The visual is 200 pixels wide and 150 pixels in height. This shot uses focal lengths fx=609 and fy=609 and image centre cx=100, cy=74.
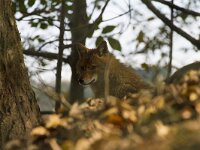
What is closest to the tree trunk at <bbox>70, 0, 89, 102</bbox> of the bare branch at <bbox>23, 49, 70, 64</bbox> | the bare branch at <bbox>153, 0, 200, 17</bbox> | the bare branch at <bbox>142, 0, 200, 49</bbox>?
the bare branch at <bbox>23, 49, 70, 64</bbox>

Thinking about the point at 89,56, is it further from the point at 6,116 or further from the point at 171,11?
the point at 6,116

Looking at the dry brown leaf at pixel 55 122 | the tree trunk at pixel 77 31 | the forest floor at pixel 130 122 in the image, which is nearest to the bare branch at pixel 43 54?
the tree trunk at pixel 77 31

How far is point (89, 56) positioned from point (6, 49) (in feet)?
15.2

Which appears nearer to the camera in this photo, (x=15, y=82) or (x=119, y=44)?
(x=15, y=82)

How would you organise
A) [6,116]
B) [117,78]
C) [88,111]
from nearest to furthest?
[88,111]
[6,116]
[117,78]

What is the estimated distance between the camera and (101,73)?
1109 centimetres

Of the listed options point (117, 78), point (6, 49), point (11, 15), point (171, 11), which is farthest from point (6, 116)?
point (171, 11)

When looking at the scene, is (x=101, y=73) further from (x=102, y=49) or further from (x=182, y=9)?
(x=182, y=9)

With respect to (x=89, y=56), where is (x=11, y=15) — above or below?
above

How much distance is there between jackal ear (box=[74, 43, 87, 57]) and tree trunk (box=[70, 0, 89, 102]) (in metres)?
0.16

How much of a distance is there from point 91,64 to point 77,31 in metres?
0.70

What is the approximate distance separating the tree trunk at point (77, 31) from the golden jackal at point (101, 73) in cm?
22

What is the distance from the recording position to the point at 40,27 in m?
10.9

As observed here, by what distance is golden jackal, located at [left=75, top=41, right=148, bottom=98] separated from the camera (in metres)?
10.2
